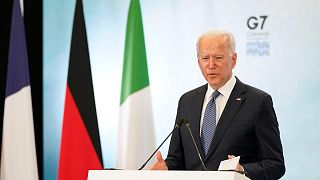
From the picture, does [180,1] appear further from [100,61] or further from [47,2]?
Result: [47,2]

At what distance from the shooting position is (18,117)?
548cm

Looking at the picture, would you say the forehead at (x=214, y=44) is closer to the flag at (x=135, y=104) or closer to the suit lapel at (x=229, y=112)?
the suit lapel at (x=229, y=112)

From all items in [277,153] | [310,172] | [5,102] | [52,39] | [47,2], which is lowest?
[310,172]

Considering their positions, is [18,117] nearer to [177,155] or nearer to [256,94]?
[177,155]

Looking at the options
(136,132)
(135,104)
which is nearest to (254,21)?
(135,104)

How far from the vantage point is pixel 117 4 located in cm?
602

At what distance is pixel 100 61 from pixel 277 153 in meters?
2.60

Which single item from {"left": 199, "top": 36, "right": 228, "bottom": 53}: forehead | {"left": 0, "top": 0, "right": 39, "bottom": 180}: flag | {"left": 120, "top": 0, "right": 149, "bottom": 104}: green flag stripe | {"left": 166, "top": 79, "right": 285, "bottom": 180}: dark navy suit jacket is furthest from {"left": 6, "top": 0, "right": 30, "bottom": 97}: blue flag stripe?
{"left": 199, "top": 36, "right": 228, "bottom": 53}: forehead

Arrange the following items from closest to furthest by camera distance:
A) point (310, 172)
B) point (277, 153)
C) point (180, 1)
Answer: point (277, 153) < point (310, 172) < point (180, 1)

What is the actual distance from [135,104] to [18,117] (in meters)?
1.03

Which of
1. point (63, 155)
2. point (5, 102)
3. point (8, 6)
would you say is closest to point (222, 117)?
point (63, 155)

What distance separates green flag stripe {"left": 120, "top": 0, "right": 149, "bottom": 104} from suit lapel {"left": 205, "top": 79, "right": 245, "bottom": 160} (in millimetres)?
1606

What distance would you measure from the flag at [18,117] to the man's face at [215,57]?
6.99 ft

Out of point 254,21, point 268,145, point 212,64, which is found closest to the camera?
point 268,145
